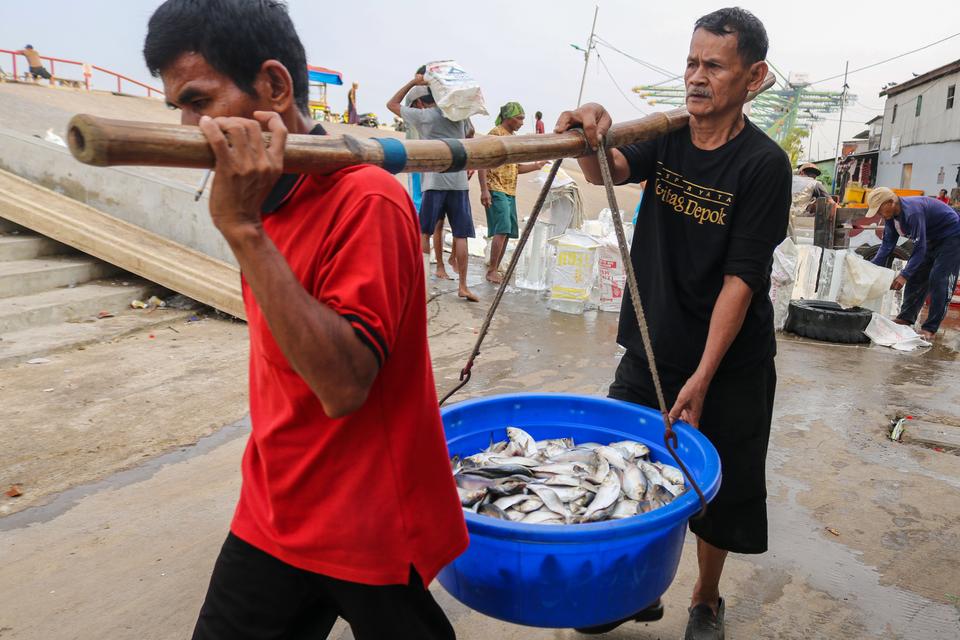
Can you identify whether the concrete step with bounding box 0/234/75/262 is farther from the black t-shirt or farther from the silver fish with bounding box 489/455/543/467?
the black t-shirt

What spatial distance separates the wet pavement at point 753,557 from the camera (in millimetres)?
2469

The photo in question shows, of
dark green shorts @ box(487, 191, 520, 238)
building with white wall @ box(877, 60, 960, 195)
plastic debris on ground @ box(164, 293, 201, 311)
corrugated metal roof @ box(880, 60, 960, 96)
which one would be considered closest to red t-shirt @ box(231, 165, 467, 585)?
plastic debris on ground @ box(164, 293, 201, 311)

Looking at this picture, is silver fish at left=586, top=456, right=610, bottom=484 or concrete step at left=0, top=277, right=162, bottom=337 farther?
concrete step at left=0, top=277, right=162, bottom=337

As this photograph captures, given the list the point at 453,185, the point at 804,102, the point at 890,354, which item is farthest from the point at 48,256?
the point at 804,102

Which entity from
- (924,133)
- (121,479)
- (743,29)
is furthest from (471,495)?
(924,133)

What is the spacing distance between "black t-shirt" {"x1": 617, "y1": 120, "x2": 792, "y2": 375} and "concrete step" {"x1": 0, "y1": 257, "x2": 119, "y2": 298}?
5.27m

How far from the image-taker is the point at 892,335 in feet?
23.9

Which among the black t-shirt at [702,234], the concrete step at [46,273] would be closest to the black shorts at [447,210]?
the concrete step at [46,273]

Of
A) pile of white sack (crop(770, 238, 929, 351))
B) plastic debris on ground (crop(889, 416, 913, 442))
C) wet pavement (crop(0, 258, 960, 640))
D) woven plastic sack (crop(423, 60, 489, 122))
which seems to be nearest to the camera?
wet pavement (crop(0, 258, 960, 640))

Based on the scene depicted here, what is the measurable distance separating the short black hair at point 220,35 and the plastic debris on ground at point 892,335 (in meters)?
7.56

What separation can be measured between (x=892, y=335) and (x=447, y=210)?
16.1ft

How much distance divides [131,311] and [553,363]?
3.60m

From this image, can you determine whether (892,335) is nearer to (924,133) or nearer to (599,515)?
(599,515)

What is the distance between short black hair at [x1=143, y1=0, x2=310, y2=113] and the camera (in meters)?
1.20
